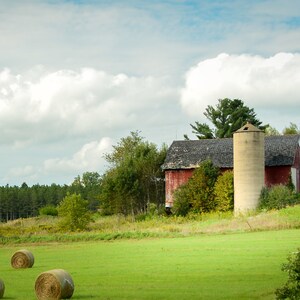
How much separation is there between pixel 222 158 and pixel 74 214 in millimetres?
17490

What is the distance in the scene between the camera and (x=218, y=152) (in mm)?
71000

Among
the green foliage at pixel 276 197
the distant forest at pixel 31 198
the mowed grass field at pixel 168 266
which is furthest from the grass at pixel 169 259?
the distant forest at pixel 31 198

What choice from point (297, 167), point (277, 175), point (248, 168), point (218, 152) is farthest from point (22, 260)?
point (297, 167)

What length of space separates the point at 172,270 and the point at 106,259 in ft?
22.0

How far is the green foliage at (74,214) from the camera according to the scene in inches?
2357

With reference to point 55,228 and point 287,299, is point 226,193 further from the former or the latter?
point 287,299

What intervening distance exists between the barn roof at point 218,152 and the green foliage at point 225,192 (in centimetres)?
295

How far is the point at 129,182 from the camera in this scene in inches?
2953

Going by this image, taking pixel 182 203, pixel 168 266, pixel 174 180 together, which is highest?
pixel 174 180

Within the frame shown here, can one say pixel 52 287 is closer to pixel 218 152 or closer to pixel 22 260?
pixel 22 260

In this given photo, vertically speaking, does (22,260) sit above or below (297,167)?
below

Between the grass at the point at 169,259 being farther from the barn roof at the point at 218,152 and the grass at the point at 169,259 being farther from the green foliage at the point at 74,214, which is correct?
the barn roof at the point at 218,152

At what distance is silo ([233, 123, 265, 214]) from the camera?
207ft

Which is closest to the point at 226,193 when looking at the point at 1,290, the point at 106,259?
the point at 106,259
